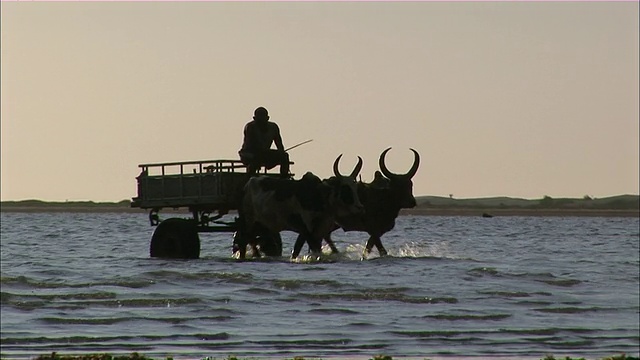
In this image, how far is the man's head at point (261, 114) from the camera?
88.0ft

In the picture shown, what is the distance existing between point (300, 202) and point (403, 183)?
2368 mm

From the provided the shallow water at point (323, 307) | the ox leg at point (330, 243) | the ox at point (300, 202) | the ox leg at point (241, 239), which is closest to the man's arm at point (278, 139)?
the ox at point (300, 202)

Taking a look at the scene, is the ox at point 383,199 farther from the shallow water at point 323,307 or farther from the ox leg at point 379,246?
the shallow water at point 323,307

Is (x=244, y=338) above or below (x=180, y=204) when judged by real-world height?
below

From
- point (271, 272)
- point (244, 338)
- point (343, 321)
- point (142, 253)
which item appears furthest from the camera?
point (142, 253)

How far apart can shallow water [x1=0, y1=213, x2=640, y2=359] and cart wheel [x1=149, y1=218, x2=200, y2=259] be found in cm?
38

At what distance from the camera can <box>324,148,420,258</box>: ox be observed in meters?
27.9

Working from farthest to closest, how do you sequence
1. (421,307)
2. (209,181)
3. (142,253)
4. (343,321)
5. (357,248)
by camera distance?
(142,253)
(357,248)
(209,181)
(421,307)
(343,321)

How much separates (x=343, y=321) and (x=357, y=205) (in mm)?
8483

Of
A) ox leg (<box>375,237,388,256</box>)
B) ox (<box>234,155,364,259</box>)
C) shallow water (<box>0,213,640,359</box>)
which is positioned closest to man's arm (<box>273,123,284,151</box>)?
ox (<box>234,155,364,259</box>)

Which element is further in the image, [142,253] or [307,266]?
[142,253]

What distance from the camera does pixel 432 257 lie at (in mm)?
31156

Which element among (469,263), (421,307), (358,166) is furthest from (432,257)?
(421,307)

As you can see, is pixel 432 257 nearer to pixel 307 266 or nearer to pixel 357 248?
pixel 357 248
